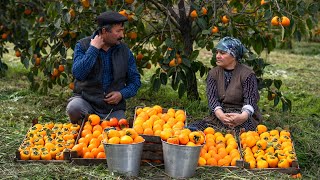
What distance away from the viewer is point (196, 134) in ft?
10.9

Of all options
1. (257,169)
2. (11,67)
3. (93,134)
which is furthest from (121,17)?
(11,67)

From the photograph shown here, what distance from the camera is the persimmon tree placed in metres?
4.56

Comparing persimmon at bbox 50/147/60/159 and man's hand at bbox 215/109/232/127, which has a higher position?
man's hand at bbox 215/109/232/127

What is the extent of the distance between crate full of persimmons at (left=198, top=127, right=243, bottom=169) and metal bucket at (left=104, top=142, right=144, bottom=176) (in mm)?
438

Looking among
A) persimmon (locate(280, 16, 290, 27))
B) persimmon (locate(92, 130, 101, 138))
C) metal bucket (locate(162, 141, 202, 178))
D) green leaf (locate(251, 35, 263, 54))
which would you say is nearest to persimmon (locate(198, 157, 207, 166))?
metal bucket (locate(162, 141, 202, 178))

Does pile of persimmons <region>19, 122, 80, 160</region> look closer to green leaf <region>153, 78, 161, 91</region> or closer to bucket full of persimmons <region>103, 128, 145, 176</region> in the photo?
A: bucket full of persimmons <region>103, 128, 145, 176</region>

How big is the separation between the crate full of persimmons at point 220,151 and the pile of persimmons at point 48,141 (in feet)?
3.13

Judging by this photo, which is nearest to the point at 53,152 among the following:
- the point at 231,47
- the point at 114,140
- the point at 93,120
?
the point at 93,120

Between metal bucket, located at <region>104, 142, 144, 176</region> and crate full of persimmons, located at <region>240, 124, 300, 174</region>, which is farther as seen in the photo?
crate full of persimmons, located at <region>240, 124, 300, 174</region>

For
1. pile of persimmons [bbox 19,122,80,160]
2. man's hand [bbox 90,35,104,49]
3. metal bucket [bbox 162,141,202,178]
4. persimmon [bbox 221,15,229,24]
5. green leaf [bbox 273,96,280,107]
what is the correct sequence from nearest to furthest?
1. metal bucket [bbox 162,141,202,178]
2. pile of persimmons [bbox 19,122,80,160]
3. man's hand [bbox 90,35,104,49]
4. persimmon [bbox 221,15,229,24]
5. green leaf [bbox 273,96,280,107]

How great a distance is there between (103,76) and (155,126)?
2.79ft

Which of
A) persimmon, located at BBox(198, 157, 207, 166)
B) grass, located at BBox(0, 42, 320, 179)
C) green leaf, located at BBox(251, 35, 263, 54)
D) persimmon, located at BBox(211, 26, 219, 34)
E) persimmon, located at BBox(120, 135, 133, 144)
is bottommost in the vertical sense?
grass, located at BBox(0, 42, 320, 179)

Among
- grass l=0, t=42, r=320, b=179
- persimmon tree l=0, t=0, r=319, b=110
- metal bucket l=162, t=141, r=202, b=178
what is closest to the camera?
metal bucket l=162, t=141, r=202, b=178

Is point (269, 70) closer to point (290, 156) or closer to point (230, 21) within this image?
point (230, 21)
